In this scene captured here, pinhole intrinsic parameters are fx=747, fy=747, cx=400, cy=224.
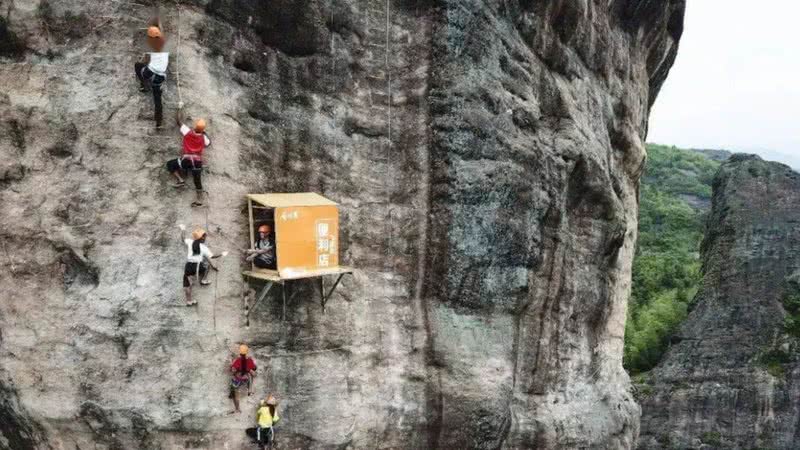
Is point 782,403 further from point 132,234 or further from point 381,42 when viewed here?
point 132,234

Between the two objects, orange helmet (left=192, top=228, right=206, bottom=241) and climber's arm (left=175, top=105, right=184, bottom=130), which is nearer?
orange helmet (left=192, top=228, right=206, bottom=241)

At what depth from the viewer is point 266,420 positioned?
1095cm

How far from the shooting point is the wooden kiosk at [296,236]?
10.6 m

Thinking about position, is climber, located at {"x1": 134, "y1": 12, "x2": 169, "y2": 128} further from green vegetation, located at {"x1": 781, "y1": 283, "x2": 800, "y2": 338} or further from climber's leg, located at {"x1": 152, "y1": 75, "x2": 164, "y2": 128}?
green vegetation, located at {"x1": 781, "y1": 283, "x2": 800, "y2": 338}

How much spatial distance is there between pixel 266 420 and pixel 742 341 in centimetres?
2384

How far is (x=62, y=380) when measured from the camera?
10.4 metres

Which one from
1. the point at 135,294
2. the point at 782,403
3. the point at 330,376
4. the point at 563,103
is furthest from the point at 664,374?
the point at 135,294

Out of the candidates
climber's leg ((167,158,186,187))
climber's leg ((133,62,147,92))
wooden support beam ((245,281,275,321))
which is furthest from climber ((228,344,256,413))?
climber's leg ((133,62,147,92))

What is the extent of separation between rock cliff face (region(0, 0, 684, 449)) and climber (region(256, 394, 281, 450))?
0.92 ft

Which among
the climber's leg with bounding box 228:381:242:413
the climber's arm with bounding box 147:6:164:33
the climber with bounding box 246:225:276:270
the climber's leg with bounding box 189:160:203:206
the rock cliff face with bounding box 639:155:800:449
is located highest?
the climber's arm with bounding box 147:6:164:33

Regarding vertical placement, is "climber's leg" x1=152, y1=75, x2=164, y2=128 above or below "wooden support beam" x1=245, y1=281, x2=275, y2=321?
above

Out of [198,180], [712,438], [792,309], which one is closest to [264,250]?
[198,180]

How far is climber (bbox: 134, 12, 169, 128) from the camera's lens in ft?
33.2

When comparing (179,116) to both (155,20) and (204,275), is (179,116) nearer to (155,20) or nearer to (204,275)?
(155,20)
